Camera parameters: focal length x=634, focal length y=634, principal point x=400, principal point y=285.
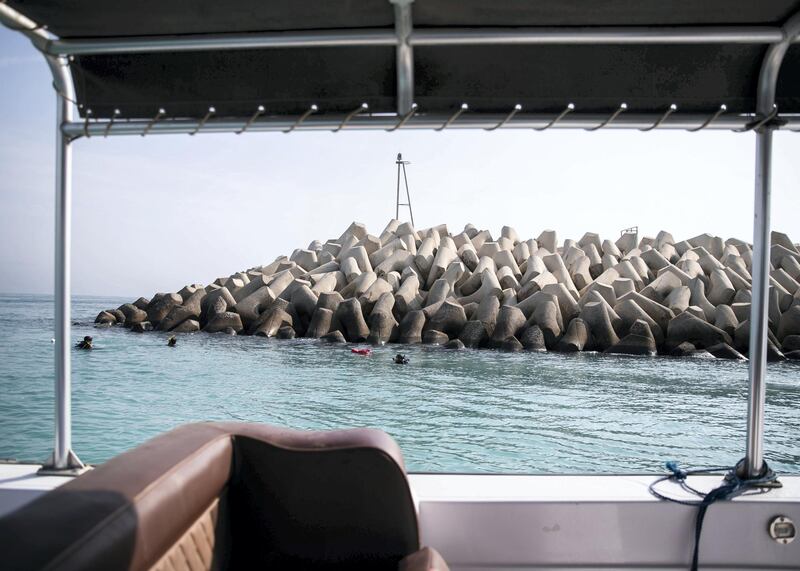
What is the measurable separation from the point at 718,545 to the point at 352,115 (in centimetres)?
193

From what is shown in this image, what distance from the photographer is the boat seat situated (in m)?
1.41

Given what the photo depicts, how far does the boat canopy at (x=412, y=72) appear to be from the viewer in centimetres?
205

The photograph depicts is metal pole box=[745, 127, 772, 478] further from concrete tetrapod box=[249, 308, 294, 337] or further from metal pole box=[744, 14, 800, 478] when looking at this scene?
concrete tetrapod box=[249, 308, 294, 337]

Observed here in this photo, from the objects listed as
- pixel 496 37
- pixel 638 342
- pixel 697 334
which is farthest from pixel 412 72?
pixel 697 334

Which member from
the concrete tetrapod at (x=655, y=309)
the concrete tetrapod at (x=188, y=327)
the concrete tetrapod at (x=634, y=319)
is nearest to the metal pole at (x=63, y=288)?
the concrete tetrapod at (x=634, y=319)

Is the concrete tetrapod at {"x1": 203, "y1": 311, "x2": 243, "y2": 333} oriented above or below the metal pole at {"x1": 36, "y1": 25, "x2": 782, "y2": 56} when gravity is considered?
below

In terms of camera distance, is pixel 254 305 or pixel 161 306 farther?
pixel 161 306

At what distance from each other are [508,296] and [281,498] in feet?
58.2

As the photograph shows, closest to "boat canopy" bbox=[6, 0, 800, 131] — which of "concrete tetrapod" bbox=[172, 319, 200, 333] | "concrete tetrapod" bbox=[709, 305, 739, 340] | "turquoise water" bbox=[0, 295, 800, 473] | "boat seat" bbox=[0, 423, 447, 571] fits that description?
"boat seat" bbox=[0, 423, 447, 571]

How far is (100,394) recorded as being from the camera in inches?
539

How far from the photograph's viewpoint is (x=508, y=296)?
1903 centimetres

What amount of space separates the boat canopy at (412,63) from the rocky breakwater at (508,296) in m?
15.0

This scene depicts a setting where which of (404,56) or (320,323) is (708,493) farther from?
(320,323)

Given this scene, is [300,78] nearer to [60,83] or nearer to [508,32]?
[508,32]
